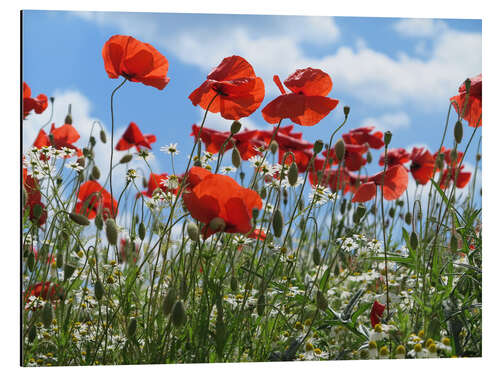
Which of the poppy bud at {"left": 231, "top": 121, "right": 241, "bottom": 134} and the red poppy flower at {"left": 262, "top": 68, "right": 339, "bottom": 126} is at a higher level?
the red poppy flower at {"left": 262, "top": 68, "right": 339, "bottom": 126}

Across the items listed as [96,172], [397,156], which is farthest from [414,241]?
[96,172]

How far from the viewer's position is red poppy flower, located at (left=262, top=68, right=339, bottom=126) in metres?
1.92

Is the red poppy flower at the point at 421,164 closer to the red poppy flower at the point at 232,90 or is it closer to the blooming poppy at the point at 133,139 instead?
the red poppy flower at the point at 232,90

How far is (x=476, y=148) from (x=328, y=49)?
2.15ft

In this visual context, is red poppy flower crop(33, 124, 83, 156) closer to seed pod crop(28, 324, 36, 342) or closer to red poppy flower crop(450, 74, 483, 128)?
seed pod crop(28, 324, 36, 342)

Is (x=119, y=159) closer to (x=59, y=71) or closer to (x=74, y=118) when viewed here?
(x=74, y=118)

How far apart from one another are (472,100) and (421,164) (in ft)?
0.96

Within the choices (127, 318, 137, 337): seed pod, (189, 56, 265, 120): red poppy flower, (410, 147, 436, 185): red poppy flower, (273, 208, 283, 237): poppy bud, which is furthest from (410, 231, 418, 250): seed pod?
(127, 318, 137, 337): seed pod

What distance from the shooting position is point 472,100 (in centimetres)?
233

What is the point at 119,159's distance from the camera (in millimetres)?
2141

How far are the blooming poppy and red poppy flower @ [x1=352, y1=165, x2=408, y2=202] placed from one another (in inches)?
28.4

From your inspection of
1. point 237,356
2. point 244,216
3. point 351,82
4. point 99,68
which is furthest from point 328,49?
point 237,356

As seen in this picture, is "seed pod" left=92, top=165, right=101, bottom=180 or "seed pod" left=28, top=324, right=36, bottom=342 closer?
"seed pod" left=28, top=324, right=36, bottom=342

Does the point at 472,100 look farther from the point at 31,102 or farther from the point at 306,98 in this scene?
the point at 31,102
